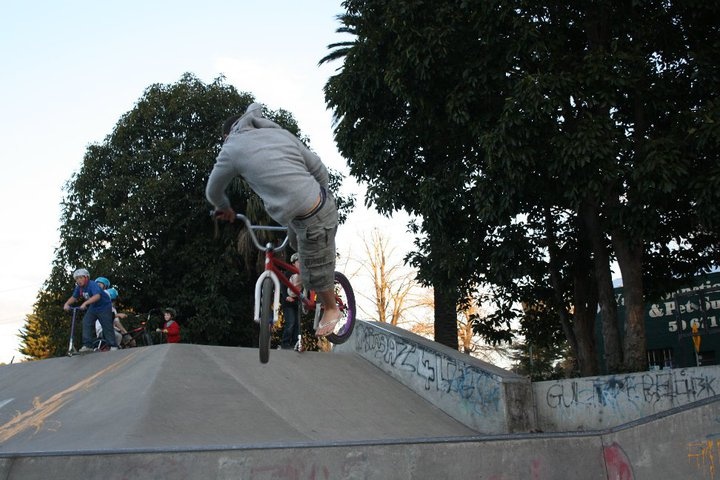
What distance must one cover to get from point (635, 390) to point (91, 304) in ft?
28.9

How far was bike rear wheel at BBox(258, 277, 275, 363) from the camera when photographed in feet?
17.4

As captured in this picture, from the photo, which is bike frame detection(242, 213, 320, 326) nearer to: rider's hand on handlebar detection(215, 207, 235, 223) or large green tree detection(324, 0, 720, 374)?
rider's hand on handlebar detection(215, 207, 235, 223)

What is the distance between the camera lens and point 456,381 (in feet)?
39.1

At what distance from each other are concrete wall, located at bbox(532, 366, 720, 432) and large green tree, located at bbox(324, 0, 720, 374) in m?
2.60

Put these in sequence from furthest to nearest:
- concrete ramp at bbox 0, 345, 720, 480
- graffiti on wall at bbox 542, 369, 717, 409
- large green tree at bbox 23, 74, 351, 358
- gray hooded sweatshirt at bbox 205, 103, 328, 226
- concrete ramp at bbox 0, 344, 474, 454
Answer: large green tree at bbox 23, 74, 351, 358, graffiti on wall at bbox 542, 369, 717, 409, concrete ramp at bbox 0, 344, 474, 454, concrete ramp at bbox 0, 345, 720, 480, gray hooded sweatshirt at bbox 205, 103, 328, 226

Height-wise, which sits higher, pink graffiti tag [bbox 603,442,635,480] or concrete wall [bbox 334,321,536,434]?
concrete wall [bbox 334,321,536,434]

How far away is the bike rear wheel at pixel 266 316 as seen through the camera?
17.4 feet

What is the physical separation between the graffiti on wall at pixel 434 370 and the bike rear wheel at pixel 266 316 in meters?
6.71

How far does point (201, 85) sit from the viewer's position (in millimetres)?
24719

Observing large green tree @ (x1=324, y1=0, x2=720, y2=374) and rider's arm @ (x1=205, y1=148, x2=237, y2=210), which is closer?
rider's arm @ (x1=205, y1=148, x2=237, y2=210)

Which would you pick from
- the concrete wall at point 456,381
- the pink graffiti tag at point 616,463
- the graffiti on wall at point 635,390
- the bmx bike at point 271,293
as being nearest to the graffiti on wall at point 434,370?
the concrete wall at point 456,381

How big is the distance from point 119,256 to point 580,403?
16.0m

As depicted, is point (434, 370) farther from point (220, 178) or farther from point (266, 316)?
point (220, 178)

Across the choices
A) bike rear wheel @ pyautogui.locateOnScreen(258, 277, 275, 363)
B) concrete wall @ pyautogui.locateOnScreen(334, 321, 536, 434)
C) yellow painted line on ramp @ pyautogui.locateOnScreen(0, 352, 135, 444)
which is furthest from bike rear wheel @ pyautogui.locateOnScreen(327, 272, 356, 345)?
concrete wall @ pyautogui.locateOnScreen(334, 321, 536, 434)
